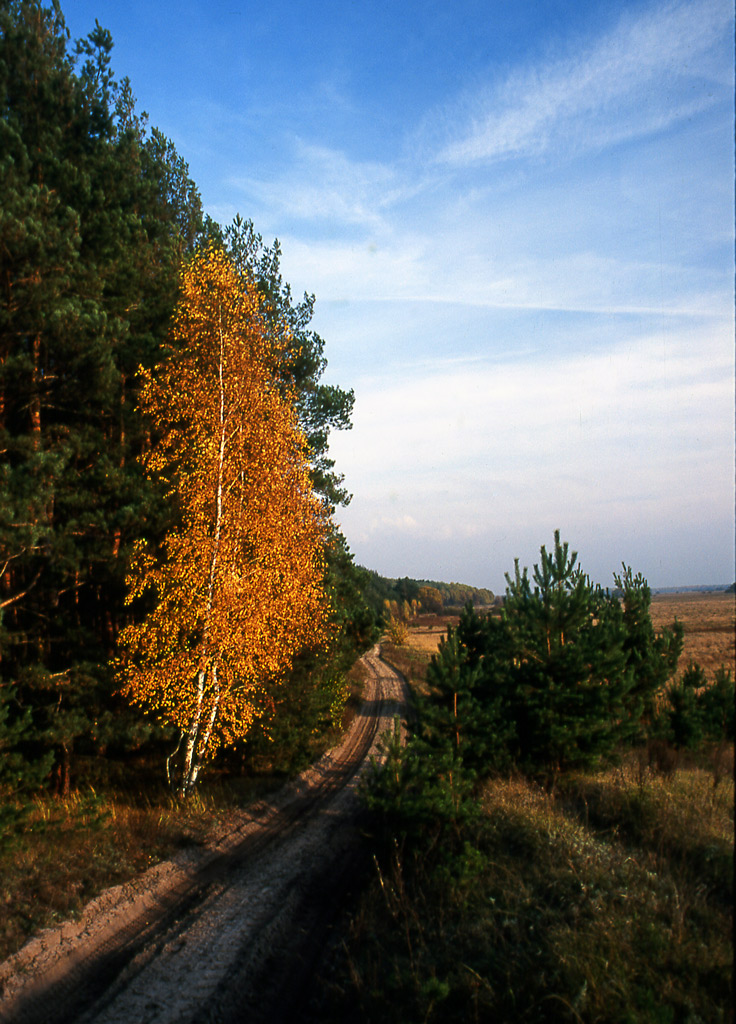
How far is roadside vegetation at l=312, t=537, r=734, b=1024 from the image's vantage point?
5.39m

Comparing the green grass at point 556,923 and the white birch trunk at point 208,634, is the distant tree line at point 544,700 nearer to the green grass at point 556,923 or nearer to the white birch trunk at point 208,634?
the green grass at point 556,923

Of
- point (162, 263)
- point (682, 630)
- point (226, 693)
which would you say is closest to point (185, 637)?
point (226, 693)

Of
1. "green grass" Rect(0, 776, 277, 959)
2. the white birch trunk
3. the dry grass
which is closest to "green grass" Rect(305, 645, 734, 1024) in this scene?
the dry grass

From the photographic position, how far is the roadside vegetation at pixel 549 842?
5.39 metres

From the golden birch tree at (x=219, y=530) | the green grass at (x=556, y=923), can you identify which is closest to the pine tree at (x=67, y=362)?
the golden birch tree at (x=219, y=530)

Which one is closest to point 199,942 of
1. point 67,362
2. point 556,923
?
point 556,923

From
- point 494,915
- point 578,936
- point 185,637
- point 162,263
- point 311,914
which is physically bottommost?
point 311,914

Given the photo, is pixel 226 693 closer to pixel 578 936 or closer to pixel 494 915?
pixel 494 915

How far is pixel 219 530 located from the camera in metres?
13.2

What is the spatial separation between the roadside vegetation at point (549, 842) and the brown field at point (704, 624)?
188 millimetres

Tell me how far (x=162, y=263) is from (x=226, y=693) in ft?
39.9

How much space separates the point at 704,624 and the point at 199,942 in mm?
8151

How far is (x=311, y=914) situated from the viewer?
923 cm

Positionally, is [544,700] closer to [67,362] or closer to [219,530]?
[219,530]
